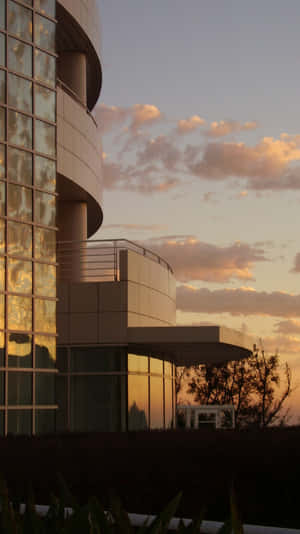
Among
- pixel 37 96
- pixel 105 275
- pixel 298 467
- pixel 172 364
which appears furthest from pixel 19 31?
pixel 298 467

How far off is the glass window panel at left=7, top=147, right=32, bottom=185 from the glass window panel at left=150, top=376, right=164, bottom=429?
10087 millimetres

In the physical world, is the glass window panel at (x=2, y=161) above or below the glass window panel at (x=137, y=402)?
above

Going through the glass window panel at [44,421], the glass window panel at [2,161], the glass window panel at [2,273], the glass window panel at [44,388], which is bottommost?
the glass window panel at [44,421]

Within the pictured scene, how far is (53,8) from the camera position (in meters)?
25.2

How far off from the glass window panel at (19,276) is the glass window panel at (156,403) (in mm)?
8627

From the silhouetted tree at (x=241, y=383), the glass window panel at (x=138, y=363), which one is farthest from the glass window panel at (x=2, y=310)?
the silhouetted tree at (x=241, y=383)

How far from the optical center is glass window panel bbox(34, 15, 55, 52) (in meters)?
24.2

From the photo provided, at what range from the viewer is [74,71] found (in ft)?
105

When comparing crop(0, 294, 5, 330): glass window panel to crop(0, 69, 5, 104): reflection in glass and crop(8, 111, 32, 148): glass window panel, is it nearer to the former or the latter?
crop(8, 111, 32, 148): glass window panel

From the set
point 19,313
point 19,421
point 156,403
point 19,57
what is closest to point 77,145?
point 19,57

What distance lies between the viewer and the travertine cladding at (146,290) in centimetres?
2773

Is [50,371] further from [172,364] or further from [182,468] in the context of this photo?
[182,468]

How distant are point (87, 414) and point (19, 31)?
12.4 meters

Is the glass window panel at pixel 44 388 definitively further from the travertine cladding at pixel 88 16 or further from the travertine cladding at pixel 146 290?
the travertine cladding at pixel 88 16
